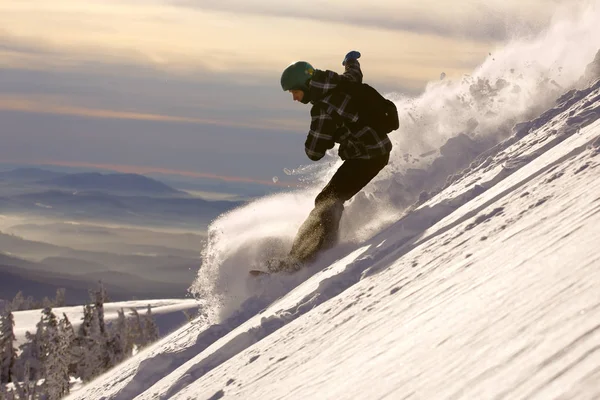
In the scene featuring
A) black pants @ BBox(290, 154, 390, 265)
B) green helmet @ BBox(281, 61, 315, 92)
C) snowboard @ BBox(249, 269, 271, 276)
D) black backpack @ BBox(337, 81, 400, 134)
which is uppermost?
green helmet @ BBox(281, 61, 315, 92)

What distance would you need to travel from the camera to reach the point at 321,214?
9.23 metres

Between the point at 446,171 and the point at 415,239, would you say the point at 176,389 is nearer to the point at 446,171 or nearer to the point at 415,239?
the point at 415,239

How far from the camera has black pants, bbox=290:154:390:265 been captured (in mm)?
9164

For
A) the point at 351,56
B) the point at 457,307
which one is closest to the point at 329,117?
the point at 351,56

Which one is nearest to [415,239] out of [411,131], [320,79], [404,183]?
[320,79]

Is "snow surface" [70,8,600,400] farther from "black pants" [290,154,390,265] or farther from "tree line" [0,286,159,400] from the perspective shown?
"tree line" [0,286,159,400]

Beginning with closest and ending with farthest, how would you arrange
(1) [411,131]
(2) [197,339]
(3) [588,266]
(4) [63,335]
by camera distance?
(3) [588,266]
(2) [197,339]
(1) [411,131]
(4) [63,335]

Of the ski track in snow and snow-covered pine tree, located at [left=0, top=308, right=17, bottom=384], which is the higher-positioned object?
snow-covered pine tree, located at [left=0, top=308, right=17, bottom=384]

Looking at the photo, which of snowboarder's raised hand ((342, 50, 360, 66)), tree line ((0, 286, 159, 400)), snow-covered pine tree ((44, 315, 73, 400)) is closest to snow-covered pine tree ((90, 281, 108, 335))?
tree line ((0, 286, 159, 400))

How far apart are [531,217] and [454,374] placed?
229cm

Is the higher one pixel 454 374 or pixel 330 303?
pixel 330 303

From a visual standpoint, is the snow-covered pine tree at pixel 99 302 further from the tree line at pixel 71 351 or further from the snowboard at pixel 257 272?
the snowboard at pixel 257 272

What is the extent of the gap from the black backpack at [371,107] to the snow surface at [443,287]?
1108 mm

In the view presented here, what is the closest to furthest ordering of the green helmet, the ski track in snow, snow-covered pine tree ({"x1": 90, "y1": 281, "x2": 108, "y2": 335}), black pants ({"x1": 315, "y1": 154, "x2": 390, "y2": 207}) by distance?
the ski track in snow, the green helmet, black pants ({"x1": 315, "y1": 154, "x2": 390, "y2": 207}), snow-covered pine tree ({"x1": 90, "y1": 281, "x2": 108, "y2": 335})
